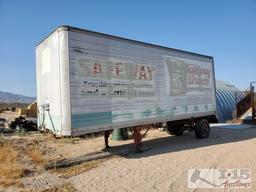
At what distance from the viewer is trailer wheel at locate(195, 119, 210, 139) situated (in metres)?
13.9

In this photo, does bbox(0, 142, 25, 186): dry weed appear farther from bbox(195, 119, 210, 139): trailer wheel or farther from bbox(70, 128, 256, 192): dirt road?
bbox(195, 119, 210, 139): trailer wheel

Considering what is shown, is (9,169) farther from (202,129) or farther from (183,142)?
(202,129)

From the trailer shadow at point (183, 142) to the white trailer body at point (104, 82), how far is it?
1103 millimetres

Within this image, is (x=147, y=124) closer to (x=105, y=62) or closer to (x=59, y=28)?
(x=105, y=62)

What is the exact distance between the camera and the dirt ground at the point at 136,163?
7.15 meters

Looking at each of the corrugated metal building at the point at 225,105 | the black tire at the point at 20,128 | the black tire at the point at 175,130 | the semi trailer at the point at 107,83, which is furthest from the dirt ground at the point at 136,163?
the corrugated metal building at the point at 225,105

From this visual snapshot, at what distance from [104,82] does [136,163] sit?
8.90 ft

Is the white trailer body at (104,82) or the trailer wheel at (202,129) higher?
the white trailer body at (104,82)

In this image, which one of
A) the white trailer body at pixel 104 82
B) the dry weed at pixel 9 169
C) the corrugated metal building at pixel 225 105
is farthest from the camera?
the corrugated metal building at pixel 225 105

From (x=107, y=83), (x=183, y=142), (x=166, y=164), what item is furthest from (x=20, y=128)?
(x=166, y=164)

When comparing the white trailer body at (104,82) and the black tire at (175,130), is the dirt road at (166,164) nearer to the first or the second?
the white trailer body at (104,82)

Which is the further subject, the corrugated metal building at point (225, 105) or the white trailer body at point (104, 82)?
the corrugated metal building at point (225, 105)

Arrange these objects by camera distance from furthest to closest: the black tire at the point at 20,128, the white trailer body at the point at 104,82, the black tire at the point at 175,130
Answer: the black tire at the point at 20,128 → the black tire at the point at 175,130 → the white trailer body at the point at 104,82

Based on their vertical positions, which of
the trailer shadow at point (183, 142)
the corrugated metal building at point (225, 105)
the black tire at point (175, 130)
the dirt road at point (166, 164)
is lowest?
the dirt road at point (166, 164)
